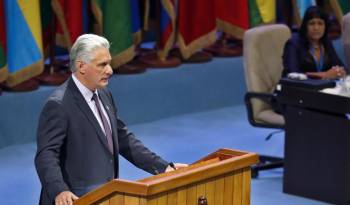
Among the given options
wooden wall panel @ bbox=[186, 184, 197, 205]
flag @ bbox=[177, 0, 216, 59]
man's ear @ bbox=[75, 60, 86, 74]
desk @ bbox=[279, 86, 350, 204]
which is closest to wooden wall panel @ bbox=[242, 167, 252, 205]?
wooden wall panel @ bbox=[186, 184, 197, 205]

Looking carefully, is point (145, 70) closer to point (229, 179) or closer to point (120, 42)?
point (120, 42)

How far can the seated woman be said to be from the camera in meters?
7.59

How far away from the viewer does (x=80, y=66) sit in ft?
13.9

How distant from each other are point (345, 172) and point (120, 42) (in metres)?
3.08

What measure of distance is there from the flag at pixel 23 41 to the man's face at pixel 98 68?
4075 mm

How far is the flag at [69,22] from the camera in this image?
8.59m

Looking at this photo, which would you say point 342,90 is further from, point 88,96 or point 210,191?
point 210,191

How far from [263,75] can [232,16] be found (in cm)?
251

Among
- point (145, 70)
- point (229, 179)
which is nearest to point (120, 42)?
point (145, 70)

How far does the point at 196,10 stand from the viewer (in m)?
9.72

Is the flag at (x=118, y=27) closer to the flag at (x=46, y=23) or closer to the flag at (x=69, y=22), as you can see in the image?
the flag at (x=69, y=22)

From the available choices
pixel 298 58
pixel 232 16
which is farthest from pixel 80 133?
pixel 232 16

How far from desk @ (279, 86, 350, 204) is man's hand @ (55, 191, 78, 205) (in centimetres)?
314

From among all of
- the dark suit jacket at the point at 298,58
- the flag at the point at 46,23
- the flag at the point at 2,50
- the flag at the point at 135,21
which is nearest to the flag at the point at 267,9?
the flag at the point at 135,21
